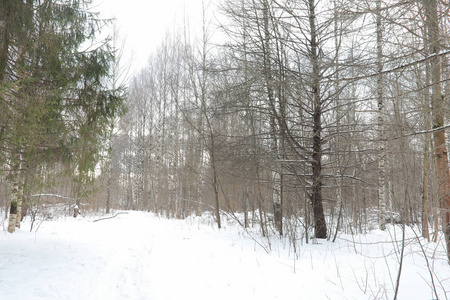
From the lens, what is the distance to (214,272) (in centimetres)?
377

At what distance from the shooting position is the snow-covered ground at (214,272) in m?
2.85

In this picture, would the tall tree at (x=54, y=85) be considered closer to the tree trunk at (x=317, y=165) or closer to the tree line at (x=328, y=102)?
the tree line at (x=328, y=102)

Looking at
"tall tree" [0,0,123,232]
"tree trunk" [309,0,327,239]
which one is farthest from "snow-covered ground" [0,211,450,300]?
"tall tree" [0,0,123,232]

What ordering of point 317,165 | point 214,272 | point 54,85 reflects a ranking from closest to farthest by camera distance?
point 214,272 → point 54,85 → point 317,165

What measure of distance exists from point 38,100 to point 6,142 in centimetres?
105

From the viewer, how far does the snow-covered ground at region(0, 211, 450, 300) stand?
2854 mm

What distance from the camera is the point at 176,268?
4.08 m

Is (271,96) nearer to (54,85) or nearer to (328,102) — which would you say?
(328,102)

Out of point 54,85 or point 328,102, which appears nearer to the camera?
point 54,85

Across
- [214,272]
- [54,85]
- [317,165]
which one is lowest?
[214,272]

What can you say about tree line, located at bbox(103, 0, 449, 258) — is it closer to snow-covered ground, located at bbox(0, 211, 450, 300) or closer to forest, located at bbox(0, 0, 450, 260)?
forest, located at bbox(0, 0, 450, 260)

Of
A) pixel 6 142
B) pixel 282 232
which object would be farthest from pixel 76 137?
pixel 282 232

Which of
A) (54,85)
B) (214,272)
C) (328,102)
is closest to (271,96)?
(328,102)

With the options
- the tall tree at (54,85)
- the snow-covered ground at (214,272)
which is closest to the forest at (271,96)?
the tall tree at (54,85)
